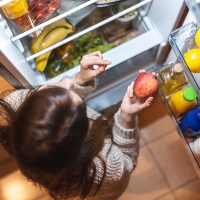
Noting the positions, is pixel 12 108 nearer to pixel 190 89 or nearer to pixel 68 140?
pixel 68 140

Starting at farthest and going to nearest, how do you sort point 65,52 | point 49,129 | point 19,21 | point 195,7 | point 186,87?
point 65,52 < point 186,87 < point 19,21 < point 195,7 < point 49,129

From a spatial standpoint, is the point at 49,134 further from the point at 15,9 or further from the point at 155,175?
the point at 155,175

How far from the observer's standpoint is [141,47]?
3.90ft

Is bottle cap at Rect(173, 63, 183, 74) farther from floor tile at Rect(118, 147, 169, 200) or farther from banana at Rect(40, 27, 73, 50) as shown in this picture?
floor tile at Rect(118, 147, 169, 200)

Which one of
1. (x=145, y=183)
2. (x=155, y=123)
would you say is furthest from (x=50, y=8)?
(x=145, y=183)

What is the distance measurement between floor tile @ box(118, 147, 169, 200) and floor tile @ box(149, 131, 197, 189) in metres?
0.04

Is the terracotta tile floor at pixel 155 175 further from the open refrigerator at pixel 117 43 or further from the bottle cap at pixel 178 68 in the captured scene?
the bottle cap at pixel 178 68

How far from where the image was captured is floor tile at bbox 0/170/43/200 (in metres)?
1.40

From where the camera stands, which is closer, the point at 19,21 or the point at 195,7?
the point at 195,7

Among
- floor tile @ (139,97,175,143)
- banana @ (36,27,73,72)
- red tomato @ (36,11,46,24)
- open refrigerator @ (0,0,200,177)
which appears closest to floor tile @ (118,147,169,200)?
floor tile @ (139,97,175,143)

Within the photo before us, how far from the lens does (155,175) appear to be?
4.62 ft

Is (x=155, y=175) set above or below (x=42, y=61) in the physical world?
below

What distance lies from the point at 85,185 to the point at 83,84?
1.16 feet

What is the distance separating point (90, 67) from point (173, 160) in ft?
2.33
